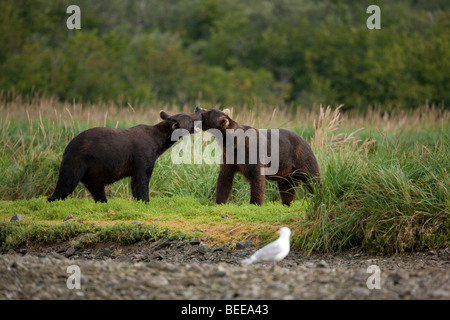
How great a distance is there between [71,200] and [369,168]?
14.9 feet

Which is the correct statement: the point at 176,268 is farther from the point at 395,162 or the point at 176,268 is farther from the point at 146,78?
the point at 146,78

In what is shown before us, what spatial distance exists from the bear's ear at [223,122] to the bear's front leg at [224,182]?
1.98 feet

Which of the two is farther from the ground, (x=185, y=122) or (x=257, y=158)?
(x=185, y=122)

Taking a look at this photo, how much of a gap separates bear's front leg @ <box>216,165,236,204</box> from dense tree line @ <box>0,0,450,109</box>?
18225 mm

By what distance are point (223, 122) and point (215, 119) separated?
21cm

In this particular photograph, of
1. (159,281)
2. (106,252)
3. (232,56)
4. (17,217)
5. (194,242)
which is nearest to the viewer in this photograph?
(159,281)

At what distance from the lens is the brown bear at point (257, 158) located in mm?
9289

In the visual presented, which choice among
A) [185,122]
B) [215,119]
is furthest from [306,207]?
[185,122]

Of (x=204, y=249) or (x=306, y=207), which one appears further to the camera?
(x=306, y=207)

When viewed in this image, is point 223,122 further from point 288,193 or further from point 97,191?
point 97,191

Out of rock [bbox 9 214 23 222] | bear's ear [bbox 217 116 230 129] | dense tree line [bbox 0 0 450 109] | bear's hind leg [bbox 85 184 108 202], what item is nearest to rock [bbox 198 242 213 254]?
bear's ear [bbox 217 116 230 129]

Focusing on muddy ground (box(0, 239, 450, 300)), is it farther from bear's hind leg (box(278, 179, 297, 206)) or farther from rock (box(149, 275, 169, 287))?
bear's hind leg (box(278, 179, 297, 206))

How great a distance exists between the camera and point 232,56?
37.4 m

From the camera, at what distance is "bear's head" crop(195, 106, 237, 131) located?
30.8 ft
